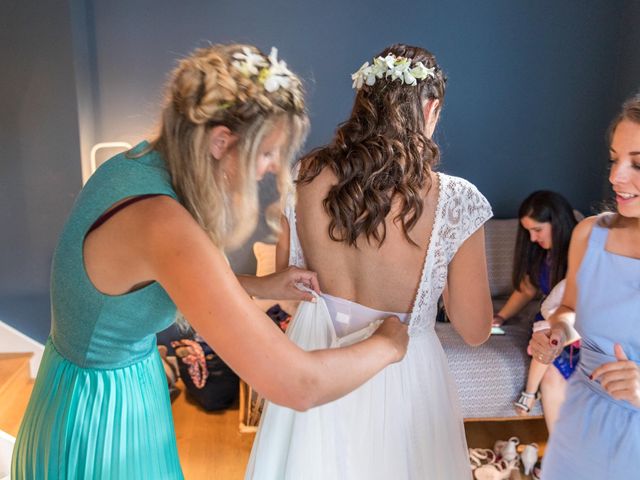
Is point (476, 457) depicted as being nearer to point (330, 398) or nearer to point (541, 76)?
point (330, 398)

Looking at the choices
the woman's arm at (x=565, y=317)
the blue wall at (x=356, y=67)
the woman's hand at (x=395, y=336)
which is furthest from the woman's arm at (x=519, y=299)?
the woman's hand at (x=395, y=336)

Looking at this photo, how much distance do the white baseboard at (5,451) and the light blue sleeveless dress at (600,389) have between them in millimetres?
1918

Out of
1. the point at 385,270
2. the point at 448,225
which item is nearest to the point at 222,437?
the point at 385,270

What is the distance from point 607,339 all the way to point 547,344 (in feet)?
0.45

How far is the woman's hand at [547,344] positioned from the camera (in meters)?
1.51

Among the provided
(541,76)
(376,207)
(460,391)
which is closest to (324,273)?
(376,207)

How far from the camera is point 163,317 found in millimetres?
1079

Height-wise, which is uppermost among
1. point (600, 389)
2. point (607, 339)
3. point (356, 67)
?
point (356, 67)

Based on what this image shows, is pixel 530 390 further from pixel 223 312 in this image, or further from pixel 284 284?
pixel 223 312

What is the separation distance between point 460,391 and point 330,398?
1958mm

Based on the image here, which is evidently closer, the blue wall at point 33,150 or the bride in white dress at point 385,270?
the bride in white dress at point 385,270

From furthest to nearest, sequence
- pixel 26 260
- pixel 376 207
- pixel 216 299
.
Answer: pixel 26 260 < pixel 376 207 < pixel 216 299

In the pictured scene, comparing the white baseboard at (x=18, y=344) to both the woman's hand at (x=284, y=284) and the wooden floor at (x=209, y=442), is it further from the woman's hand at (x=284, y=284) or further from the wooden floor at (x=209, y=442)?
the woman's hand at (x=284, y=284)

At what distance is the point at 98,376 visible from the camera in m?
1.11
